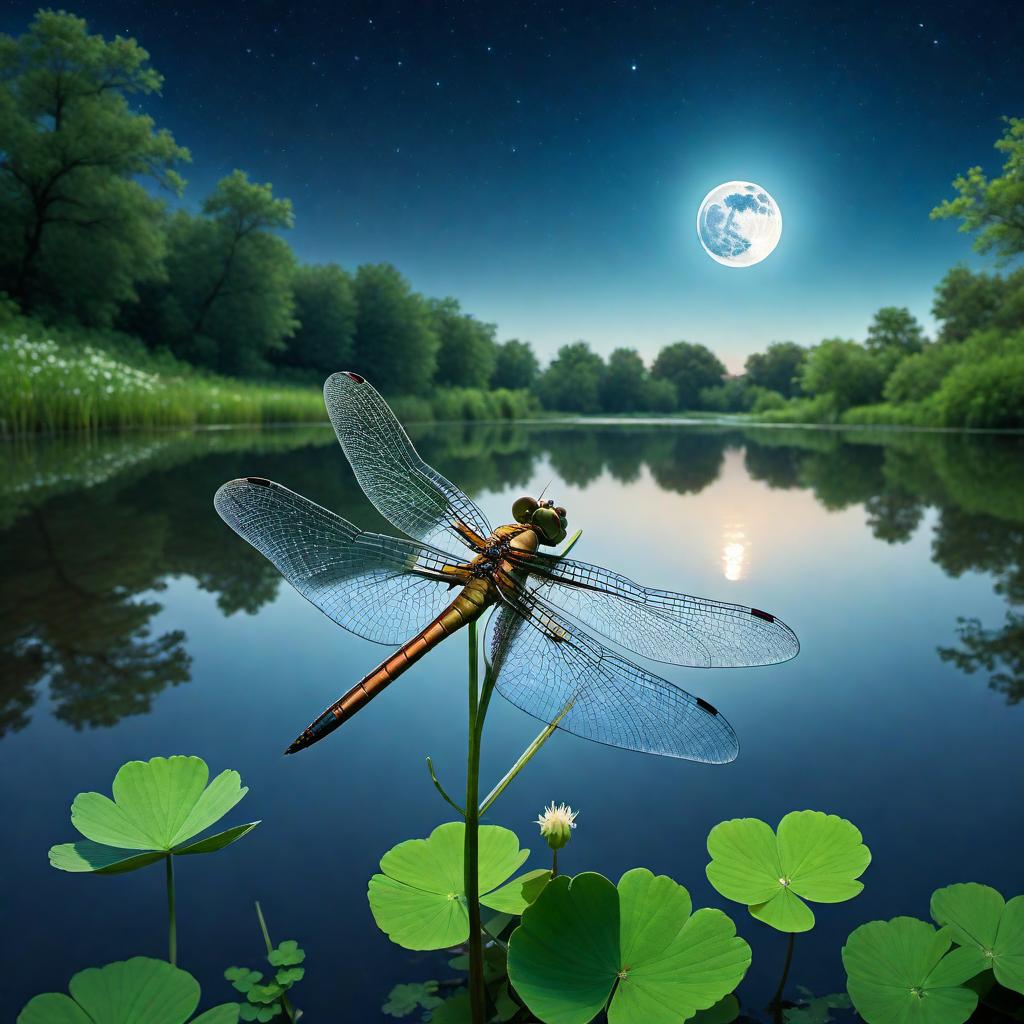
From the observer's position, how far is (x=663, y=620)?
987 mm

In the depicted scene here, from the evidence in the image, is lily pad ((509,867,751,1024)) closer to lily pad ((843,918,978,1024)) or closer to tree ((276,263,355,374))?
lily pad ((843,918,978,1024))

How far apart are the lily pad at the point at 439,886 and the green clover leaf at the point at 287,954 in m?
0.11

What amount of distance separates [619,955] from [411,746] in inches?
28.8

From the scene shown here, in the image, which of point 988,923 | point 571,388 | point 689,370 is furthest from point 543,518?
point 689,370

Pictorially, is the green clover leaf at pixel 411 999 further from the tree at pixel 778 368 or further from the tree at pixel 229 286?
the tree at pixel 778 368

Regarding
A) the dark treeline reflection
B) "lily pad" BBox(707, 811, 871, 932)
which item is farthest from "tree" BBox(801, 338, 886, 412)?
"lily pad" BBox(707, 811, 871, 932)

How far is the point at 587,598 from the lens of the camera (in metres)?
0.98

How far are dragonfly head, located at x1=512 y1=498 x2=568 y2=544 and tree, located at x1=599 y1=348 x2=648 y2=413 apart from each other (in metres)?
39.9

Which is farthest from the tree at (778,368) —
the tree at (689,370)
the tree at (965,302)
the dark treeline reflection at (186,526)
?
the dark treeline reflection at (186,526)

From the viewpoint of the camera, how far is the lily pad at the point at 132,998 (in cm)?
71

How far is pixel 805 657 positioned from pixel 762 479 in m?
5.37

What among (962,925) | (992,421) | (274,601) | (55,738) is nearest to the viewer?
(962,925)

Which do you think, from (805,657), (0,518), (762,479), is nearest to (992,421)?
(762,479)

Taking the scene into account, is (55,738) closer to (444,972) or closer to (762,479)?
(444,972)
